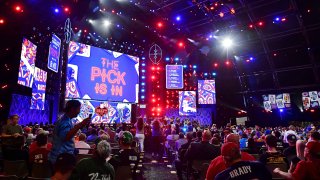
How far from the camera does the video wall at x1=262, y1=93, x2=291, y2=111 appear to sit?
2134 cm

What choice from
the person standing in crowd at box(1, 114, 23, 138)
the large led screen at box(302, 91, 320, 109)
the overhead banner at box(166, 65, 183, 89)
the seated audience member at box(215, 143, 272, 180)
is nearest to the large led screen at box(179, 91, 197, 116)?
the overhead banner at box(166, 65, 183, 89)

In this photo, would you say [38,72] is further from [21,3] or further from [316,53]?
[316,53]

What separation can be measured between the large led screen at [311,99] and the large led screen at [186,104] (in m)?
8.70

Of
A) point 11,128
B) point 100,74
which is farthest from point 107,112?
point 11,128

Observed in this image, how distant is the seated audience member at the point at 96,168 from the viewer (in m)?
2.66

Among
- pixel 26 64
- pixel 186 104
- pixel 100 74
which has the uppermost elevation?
pixel 100 74

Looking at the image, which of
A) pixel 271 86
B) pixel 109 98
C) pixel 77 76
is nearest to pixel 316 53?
pixel 271 86

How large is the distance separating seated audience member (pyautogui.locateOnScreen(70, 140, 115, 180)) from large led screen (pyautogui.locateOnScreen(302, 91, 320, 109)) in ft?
68.7

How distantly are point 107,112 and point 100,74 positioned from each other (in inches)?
98.3

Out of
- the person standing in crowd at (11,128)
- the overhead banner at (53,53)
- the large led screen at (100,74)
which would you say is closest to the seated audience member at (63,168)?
the person standing in crowd at (11,128)

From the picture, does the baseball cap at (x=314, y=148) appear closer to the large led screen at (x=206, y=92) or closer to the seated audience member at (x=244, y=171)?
the seated audience member at (x=244, y=171)

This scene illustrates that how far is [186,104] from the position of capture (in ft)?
78.0

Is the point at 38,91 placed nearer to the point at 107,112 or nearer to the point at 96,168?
the point at 107,112

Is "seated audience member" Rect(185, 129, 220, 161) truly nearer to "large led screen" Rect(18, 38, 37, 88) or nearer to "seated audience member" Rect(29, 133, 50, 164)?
"seated audience member" Rect(29, 133, 50, 164)
